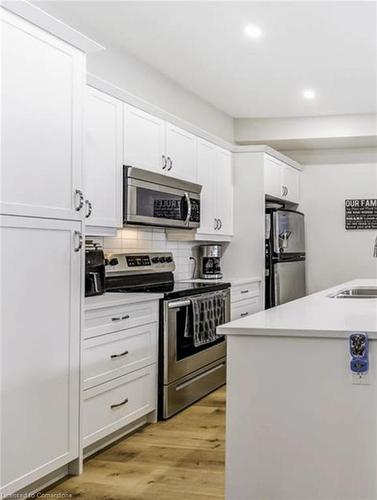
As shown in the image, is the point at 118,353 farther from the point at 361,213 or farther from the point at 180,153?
the point at 361,213

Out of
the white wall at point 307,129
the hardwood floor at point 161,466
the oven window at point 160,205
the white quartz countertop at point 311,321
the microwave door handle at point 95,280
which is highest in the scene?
the white wall at point 307,129

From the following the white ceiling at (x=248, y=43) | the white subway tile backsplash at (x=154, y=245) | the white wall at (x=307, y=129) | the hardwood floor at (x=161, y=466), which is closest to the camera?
the hardwood floor at (x=161, y=466)

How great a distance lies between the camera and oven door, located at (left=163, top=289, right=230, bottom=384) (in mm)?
4191

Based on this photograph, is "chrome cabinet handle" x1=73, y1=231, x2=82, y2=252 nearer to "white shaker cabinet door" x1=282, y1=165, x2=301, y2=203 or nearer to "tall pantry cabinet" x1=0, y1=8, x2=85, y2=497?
"tall pantry cabinet" x1=0, y1=8, x2=85, y2=497

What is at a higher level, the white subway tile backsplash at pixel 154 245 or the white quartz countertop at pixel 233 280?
the white subway tile backsplash at pixel 154 245

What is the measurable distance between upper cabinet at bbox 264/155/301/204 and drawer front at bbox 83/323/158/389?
2.77m

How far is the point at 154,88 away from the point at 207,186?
1009mm

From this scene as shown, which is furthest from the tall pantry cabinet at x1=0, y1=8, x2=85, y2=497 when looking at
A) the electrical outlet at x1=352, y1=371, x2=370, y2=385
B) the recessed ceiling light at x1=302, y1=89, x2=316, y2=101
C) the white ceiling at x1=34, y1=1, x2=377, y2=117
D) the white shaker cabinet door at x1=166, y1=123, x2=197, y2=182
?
the recessed ceiling light at x1=302, y1=89, x2=316, y2=101

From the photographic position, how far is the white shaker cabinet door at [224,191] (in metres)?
6.00

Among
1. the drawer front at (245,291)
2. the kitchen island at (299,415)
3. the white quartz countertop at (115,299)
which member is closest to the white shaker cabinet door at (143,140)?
the white quartz countertop at (115,299)

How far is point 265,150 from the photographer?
6355mm

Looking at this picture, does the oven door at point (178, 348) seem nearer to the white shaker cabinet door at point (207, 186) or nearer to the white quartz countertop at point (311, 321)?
the white quartz countertop at point (311, 321)

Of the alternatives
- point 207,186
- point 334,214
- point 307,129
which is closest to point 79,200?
point 207,186

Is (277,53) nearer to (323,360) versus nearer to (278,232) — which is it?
(278,232)
